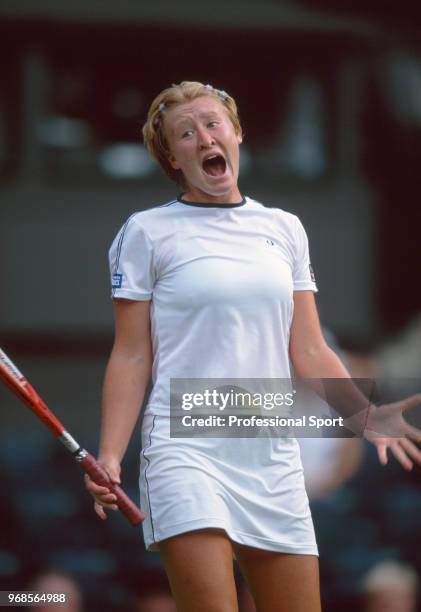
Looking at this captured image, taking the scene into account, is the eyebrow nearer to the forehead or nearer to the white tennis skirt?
the forehead

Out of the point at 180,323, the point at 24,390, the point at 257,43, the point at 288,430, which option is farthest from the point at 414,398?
the point at 257,43

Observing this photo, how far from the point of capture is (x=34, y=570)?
4418mm

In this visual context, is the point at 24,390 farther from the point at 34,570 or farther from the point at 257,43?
the point at 257,43

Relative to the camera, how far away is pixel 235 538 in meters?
2.63

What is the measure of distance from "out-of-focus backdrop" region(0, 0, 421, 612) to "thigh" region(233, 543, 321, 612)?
5.98 feet

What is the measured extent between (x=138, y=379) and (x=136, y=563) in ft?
6.60

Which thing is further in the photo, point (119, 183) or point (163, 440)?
point (119, 183)

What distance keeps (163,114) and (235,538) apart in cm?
86

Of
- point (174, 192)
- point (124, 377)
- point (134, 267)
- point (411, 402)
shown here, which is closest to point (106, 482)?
point (124, 377)

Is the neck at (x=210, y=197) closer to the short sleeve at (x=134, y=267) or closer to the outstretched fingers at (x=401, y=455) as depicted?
the short sleeve at (x=134, y=267)
